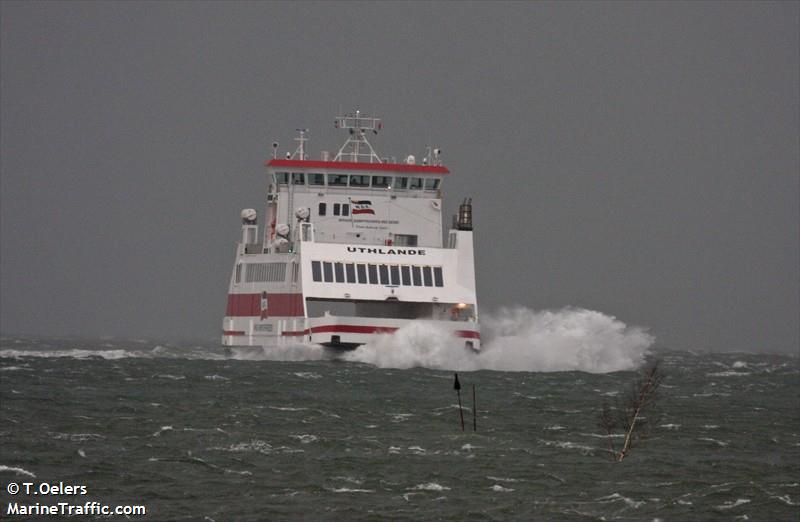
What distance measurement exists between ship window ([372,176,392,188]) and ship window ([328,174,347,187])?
42.3 inches

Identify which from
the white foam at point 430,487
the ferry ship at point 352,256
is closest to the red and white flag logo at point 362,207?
the ferry ship at point 352,256

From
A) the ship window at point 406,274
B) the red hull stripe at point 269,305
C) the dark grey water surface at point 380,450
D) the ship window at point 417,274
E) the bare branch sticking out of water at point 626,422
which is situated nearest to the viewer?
the dark grey water surface at point 380,450

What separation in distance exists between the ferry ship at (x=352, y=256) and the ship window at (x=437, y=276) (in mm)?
39

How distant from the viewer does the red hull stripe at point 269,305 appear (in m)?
59.6

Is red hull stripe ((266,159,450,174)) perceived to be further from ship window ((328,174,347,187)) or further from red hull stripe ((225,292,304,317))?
red hull stripe ((225,292,304,317))

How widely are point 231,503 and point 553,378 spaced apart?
26966 mm

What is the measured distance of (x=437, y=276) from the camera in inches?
2308

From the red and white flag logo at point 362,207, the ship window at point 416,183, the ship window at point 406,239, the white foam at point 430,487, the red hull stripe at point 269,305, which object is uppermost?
the ship window at point 416,183

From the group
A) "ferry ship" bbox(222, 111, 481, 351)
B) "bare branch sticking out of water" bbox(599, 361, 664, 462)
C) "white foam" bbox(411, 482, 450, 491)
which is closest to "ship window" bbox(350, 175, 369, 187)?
"ferry ship" bbox(222, 111, 481, 351)

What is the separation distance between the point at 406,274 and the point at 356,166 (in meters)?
6.12

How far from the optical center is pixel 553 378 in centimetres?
5353

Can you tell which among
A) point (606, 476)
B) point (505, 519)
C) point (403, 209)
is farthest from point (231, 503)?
point (403, 209)

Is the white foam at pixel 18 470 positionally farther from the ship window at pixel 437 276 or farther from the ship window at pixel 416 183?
the ship window at pixel 416 183

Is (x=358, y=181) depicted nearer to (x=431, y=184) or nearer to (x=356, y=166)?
(x=356, y=166)
